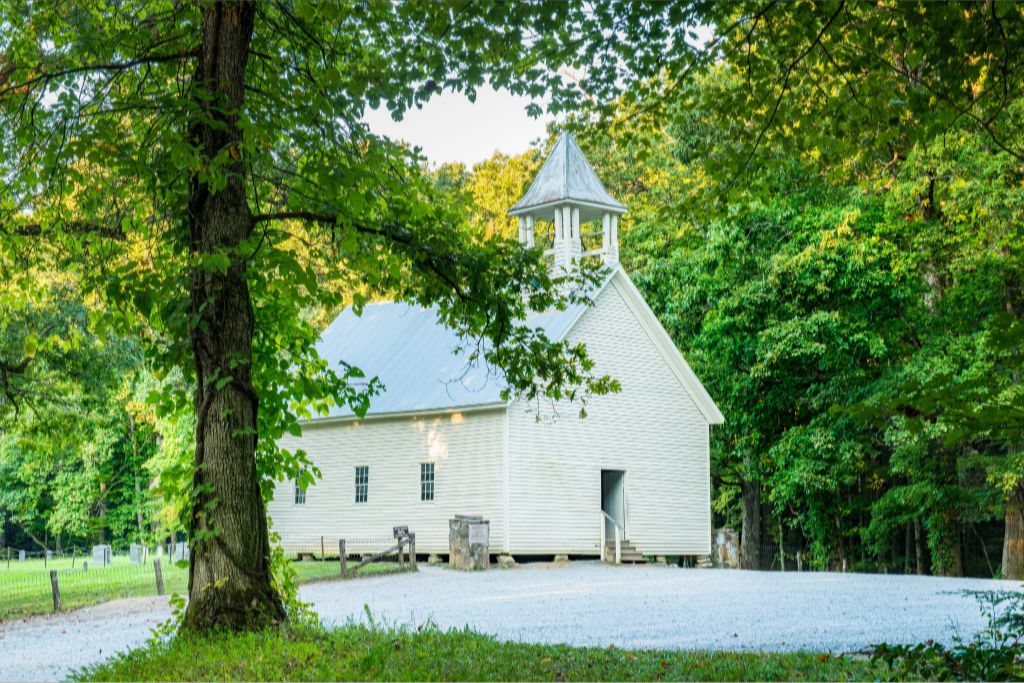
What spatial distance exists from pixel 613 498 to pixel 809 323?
6857 mm

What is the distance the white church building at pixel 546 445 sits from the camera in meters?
27.7

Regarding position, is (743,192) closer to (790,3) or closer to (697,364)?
(790,3)

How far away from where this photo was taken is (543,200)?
3038 centimetres

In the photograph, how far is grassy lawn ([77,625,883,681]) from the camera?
8242mm

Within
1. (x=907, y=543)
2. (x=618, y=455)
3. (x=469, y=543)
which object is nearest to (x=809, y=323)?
(x=618, y=455)

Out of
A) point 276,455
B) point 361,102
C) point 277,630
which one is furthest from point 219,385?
point 361,102

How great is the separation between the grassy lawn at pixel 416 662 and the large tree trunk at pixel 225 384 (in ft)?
1.55

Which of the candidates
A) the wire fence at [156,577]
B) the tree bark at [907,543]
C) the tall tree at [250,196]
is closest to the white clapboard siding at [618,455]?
the wire fence at [156,577]

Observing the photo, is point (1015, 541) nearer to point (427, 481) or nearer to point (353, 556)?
point (427, 481)

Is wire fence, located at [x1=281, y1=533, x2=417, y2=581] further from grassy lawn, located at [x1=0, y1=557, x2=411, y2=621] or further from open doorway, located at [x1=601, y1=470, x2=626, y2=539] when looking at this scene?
open doorway, located at [x1=601, y1=470, x2=626, y2=539]

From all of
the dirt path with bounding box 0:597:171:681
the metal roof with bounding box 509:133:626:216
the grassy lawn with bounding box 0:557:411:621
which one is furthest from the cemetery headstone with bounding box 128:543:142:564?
the dirt path with bounding box 0:597:171:681

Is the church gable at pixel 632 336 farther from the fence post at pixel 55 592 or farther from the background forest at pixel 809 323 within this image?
the fence post at pixel 55 592

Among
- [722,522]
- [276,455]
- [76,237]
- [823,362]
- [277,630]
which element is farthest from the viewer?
[722,522]

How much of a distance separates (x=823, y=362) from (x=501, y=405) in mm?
8644
